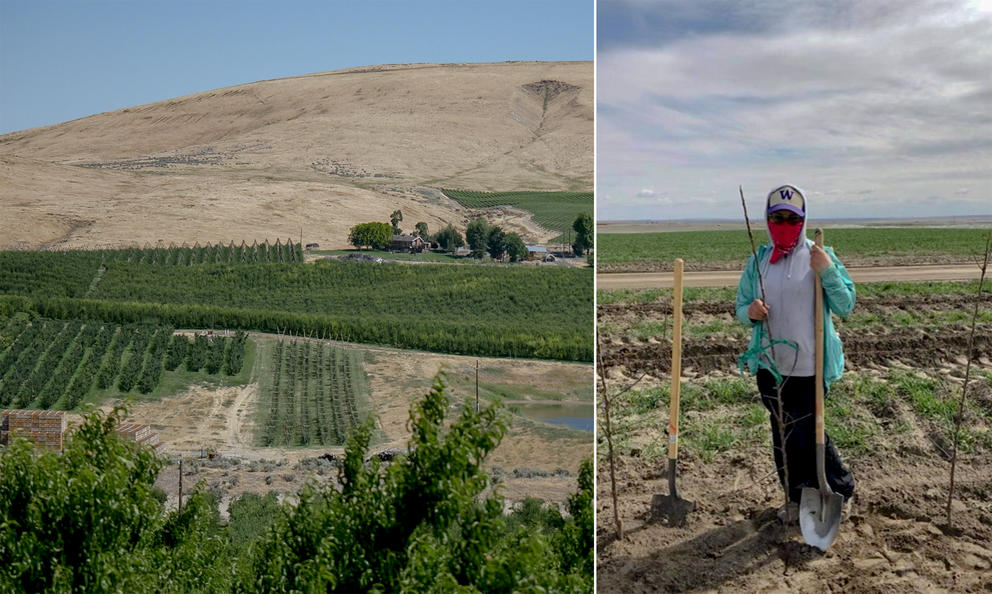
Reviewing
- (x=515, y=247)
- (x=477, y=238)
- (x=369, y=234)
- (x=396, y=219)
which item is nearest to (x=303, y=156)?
(x=396, y=219)

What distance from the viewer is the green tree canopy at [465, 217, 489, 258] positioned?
67.4 m

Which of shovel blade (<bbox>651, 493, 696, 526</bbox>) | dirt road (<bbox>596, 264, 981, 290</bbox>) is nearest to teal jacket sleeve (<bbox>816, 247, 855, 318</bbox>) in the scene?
shovel blade (<bbox>651, 493, 696, 526</bbox>)

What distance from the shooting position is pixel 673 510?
304cm

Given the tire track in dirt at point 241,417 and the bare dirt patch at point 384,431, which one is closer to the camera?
the bare dirt patch at point 384,431

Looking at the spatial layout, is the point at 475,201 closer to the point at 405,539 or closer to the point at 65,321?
the point at 65,321

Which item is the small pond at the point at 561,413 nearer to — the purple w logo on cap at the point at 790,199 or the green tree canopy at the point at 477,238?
the green tree canopy at the point at 477,238

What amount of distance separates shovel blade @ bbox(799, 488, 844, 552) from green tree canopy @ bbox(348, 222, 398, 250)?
62543 mm

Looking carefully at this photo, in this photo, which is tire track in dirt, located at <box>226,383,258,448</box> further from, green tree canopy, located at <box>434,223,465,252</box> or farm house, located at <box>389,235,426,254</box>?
green tree canopy, located at <box>434,223,465,252</box>

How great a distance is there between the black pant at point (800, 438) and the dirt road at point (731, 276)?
9.36m

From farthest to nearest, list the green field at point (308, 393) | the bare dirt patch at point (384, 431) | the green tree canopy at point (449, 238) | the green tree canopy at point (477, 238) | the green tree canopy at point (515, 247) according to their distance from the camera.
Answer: the green tree canopy at point (449, 238) → the green tree canopy at point (515, 247) → the green tree canopy at point (477, 238) → the green field at point (308, 393) → the bare dirt patch at point (384, 431)

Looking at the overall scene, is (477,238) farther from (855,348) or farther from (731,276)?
(855,348)

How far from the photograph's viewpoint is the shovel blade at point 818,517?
108 inches

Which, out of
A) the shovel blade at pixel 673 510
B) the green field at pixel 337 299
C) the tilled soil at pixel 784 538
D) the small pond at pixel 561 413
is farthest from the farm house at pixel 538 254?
the shovel blade at pixel 673 510

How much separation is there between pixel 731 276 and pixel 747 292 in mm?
12660
